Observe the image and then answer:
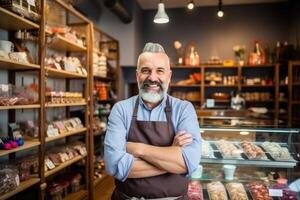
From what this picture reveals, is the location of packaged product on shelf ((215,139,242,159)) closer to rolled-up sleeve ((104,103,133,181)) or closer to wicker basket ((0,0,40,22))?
rolled-up sleeve ((104,103,133,181))

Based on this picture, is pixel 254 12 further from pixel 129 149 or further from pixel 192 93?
pixel 129 149

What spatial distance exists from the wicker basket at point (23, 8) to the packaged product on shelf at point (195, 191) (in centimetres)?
214

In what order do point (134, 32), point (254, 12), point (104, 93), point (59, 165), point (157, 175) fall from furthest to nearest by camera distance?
point (254, 12) < point (134, 32) < point (104, 93) < point (59, 165) < point (157, 175)

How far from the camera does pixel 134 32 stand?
6230mm

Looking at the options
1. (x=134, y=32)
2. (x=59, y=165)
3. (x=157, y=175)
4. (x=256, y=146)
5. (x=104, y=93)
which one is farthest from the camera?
(x=134, y=32)

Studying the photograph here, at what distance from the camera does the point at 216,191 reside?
2.37 metres

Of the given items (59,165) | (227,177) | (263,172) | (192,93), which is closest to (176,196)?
(227,177)

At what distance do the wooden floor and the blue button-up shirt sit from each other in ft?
8.95

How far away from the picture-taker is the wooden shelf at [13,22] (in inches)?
92.0

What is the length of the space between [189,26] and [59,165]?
4935 millimetres

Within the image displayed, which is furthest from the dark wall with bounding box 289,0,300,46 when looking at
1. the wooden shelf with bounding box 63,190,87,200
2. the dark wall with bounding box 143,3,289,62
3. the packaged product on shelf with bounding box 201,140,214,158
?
the wooden shelf with bounding box 63,190,87,200

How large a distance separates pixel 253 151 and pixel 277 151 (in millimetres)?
187

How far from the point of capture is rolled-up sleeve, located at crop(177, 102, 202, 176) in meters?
1.53

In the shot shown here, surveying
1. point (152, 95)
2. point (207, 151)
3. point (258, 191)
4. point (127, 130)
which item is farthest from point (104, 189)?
point (152, 95)
